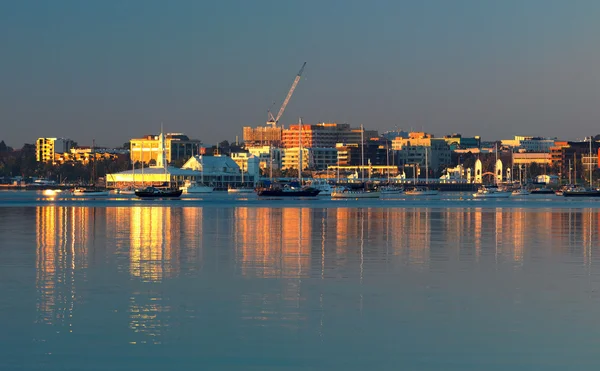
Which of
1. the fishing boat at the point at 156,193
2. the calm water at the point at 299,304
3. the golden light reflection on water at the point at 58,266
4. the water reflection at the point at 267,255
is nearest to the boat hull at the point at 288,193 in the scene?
the fishing boat at the point at 156,193

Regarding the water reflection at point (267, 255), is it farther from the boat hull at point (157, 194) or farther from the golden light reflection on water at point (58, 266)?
the boat hull at point (157, 194)

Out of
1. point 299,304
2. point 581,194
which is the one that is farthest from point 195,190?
point 299,304

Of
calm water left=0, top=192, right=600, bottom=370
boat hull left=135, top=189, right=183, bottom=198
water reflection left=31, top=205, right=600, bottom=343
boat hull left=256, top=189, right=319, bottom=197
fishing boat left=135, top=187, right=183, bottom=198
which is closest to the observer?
calm water left=0, top=192, right=600, bottom=370

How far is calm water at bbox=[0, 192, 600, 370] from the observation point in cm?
1688

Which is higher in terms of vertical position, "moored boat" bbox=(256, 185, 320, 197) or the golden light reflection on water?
"moored boat" bbox=(256, 185, 320, 197)

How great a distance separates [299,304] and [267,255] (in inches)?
461

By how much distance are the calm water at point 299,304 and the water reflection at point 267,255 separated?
8 cm

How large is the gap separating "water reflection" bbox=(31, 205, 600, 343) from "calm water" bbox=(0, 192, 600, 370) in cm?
8

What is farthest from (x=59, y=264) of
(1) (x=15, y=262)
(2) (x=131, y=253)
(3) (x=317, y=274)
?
(3) (x=317, y=274)

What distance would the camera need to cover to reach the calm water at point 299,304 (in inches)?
664

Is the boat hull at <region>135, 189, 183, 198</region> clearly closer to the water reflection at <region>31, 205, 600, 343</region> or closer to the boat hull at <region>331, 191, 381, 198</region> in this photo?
the boat hull at <region>331, 191, 381, 198</region>

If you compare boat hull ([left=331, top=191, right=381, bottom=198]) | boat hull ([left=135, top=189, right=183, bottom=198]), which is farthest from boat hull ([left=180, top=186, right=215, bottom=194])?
boat hull ([left=331, top=191, right=381, bottom=198])

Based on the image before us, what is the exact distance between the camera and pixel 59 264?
30.6 metres

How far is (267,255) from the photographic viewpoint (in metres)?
33.8
